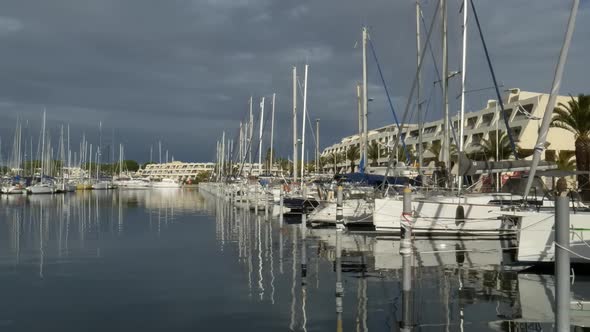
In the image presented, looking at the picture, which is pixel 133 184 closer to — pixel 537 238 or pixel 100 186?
pixel 100 186

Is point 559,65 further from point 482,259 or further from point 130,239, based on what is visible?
point 130,239

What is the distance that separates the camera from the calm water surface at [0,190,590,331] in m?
11.0

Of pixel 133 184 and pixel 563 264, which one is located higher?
pixel 133 184

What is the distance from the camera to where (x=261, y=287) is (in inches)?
579

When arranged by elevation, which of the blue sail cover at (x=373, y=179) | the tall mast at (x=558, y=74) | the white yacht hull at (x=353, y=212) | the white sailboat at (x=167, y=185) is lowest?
the white yacht hull at (x=353, y=212)

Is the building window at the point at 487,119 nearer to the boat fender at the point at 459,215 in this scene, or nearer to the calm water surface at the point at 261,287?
the boat fender at the point at 459,215

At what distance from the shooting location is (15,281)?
16.0 m

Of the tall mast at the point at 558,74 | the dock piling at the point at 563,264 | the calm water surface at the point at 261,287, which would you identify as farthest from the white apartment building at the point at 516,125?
the dock piling at the point at 563,264

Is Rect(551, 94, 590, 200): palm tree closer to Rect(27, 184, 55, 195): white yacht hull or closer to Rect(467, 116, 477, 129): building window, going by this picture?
Rect(467, 116, 477, 129): building window

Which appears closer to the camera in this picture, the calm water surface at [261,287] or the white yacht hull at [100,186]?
the calm water surface at [261,287]

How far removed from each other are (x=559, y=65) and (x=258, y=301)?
8.88 meters

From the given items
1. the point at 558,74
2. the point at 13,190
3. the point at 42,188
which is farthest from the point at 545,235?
the point at 42,188

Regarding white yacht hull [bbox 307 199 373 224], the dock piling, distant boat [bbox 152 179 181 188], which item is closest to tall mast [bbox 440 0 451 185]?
white yacht hull [bbox 307 199 373 224]

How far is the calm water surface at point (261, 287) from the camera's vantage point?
11.0 meters
